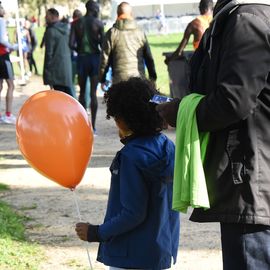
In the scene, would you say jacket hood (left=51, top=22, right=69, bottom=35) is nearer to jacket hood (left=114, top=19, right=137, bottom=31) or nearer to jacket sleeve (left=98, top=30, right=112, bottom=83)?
jacket sleeve (left=98, top=30, right=112, bottom=83)

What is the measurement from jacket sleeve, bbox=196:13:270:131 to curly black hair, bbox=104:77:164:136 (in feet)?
1.89

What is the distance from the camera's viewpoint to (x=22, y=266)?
4.71 metres

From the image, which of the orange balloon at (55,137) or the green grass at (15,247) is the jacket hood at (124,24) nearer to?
the green grass at (15,247)

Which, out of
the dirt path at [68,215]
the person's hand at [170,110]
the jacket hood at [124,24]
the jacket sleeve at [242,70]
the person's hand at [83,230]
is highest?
the jacket sleeve at [242,70]

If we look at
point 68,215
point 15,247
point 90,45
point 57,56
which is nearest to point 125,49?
point 90,45

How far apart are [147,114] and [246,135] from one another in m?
0.61

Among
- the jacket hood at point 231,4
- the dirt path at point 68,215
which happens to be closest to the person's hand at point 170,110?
the jacket hood at point 231,4

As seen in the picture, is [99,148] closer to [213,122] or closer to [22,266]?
[22,266]

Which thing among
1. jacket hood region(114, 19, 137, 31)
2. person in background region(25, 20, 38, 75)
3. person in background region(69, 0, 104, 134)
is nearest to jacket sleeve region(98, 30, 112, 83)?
jacket hood region(114, 19, 137, 31)

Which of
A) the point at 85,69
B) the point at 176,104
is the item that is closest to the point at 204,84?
the point at 176,104

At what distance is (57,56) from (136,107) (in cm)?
686

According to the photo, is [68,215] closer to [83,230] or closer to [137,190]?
[83,230]

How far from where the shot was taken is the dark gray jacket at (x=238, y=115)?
255 centimetres

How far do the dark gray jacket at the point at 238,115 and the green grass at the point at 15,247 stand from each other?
231 cm
